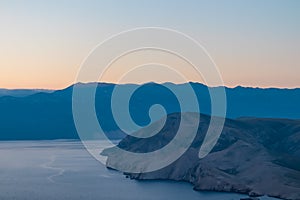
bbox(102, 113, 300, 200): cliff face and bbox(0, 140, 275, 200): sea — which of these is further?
bbox(102, 113, 300, 200): cliff face

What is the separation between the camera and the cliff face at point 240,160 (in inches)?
5143

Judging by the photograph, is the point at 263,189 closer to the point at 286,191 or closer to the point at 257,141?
the point at 286,191

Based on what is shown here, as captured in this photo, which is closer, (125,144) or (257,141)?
(257,141)

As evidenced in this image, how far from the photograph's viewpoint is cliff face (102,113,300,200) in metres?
131

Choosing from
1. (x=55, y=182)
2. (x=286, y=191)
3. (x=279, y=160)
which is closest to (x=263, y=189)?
(x=286, y=191)

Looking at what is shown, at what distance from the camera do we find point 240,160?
15300cm

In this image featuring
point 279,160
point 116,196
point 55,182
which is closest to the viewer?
point 116,196

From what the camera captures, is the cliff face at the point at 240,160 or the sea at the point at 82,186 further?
the cliff face at the point at 240,160

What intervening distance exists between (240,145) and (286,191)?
41.3 meters

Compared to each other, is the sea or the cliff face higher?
the cliff face

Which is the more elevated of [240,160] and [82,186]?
[240,160]

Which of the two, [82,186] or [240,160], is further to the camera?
[240,160]

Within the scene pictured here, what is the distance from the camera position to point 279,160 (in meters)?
152

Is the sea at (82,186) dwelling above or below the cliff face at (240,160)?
below
